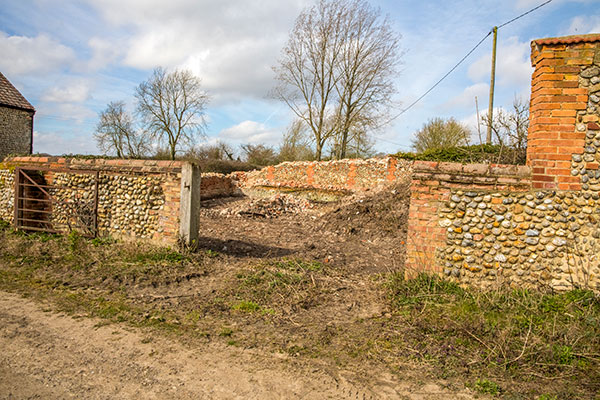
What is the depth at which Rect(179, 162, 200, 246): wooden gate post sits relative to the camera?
6.89m

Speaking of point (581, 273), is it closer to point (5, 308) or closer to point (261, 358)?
point (261, 358)

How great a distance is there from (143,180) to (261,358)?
16.7 feet

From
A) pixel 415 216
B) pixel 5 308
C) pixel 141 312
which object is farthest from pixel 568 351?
pixel 5 308

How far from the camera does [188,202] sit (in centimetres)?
689

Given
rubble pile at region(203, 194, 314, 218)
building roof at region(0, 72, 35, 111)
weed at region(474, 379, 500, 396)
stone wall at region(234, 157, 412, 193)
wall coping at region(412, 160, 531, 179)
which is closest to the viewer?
weed at region(474, 379, 500, 396)

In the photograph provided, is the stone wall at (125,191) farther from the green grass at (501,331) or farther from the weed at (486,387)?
the weed at (486,387)

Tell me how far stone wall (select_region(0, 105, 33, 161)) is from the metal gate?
15584 millimetres

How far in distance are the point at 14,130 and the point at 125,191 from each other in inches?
765

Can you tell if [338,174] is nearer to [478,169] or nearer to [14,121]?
[478,169]

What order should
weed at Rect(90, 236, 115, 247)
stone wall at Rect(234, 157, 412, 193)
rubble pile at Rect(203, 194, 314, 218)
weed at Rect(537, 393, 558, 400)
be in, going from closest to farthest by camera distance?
1. weed at Rect(537, 393, 558, 400)
2. weed at Rect(90, 236, 115, 247)
3. rubble pile at Rect(203, 194, 314, 218)
4. stone wall at Rect(234, 157, 412, 193)

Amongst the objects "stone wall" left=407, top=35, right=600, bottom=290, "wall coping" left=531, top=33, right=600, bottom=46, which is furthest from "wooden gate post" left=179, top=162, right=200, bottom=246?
"wall coping" left=531, top=33, right=600, bottom=46

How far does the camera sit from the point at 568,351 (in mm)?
3531

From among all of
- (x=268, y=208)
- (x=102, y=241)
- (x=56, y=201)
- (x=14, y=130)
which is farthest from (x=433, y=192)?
(x=14, y=130)

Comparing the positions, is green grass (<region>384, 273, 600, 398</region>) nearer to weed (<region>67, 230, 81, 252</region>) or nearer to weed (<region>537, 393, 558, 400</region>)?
weed (<region>537, 393, 558, 400</region>)
